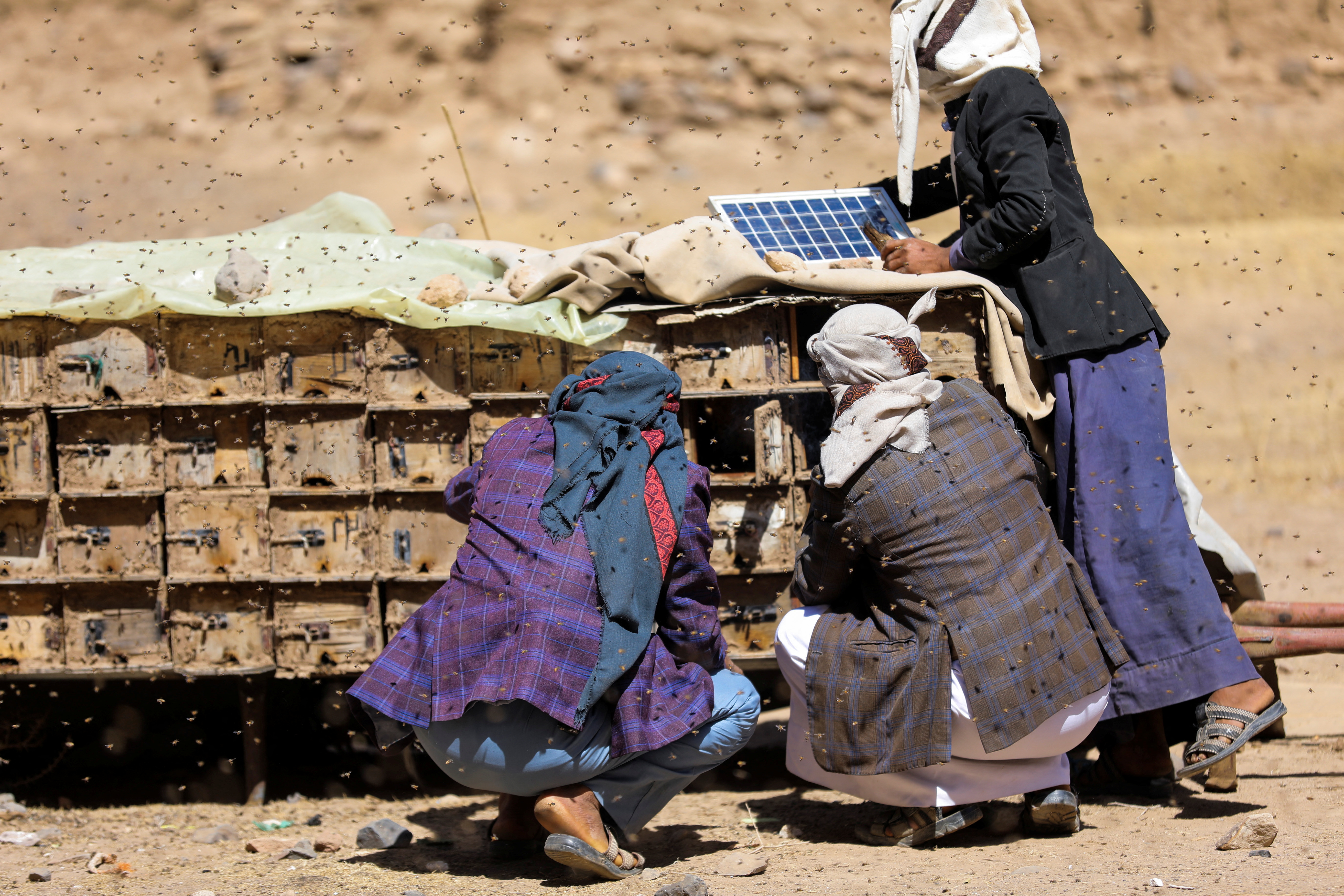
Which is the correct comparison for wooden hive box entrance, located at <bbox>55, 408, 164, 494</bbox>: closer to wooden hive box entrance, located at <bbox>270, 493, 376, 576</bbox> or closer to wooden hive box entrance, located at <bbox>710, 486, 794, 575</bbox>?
wooden hive box entrance, located at <bbox>270, 493, 376, 576</bbox>

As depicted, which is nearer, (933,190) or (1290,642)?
(1290,642)

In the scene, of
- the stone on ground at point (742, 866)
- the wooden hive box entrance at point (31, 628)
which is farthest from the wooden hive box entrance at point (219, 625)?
the stone on ground at point (742, 866)

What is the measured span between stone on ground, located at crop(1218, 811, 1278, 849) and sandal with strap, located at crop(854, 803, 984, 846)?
62cm

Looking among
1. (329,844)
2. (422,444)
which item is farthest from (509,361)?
(329,844)

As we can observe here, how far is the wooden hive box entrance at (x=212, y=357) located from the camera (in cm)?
377

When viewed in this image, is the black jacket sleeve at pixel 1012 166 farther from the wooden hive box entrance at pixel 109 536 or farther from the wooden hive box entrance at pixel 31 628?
the wooden hive box entrance at pixel 31 628

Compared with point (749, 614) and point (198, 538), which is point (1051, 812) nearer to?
point (749, 614)

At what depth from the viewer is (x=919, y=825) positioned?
300 centimetres

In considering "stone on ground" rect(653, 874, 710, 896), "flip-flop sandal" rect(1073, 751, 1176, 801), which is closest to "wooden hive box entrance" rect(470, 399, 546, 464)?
"stone on ground" rect(653, 874, 710, 896)

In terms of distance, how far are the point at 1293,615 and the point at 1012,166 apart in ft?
5.65

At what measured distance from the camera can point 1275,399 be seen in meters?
8.86

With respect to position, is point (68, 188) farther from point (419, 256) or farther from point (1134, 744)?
point (1134, 744)

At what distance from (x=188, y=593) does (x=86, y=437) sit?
646mm

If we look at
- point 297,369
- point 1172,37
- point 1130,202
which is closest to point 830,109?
point 1130,202
